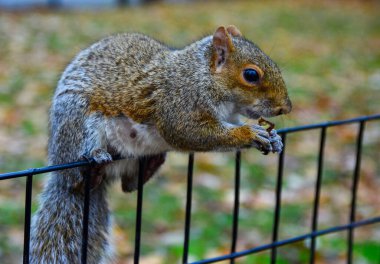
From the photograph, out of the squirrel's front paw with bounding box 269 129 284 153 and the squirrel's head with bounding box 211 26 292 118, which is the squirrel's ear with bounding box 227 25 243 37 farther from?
the squirrel's front paw with bounding box 269 129 284 153

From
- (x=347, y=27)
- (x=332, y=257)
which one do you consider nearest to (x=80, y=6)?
(x=347, y=27)

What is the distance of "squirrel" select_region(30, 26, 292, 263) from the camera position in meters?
1.33

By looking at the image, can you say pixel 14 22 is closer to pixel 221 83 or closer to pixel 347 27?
pixel 347 27

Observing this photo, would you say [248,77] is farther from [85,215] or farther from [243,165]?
[243,165]

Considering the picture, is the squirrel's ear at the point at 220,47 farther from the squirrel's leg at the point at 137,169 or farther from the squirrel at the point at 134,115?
the squirrel's leg at the point at 137,169

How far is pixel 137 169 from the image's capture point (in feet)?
4.86

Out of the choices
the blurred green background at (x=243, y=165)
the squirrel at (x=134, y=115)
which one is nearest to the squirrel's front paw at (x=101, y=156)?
the squirrel at (x=134, y=115)

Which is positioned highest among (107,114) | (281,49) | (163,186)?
(281,49)

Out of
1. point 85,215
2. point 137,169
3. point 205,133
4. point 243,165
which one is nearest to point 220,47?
point 205,133

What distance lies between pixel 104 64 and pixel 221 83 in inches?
10.2

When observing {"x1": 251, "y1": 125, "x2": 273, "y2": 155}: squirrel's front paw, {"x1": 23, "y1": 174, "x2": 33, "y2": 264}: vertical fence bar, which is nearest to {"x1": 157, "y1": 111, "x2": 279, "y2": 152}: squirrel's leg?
{"x1": 251, "y1": 125, "x2": 273, "y2": 155}: squirrel's front paw

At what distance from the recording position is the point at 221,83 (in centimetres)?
139

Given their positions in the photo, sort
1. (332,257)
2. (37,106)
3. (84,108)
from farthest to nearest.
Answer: (37,106) < (332,257) < (84,108)

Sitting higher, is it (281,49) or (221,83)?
(281,49)
